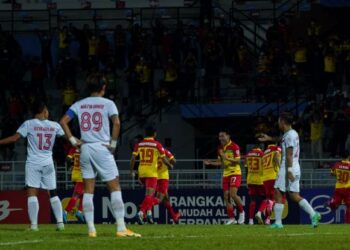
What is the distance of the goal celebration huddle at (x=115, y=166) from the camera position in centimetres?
1609

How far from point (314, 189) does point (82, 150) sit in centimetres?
1800

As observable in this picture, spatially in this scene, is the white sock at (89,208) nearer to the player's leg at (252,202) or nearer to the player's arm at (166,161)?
the player's arm at (166,161)

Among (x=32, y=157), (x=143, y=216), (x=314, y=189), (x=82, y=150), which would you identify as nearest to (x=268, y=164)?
(x=143, y=216)

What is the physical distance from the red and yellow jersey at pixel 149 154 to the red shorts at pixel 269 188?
2.93m

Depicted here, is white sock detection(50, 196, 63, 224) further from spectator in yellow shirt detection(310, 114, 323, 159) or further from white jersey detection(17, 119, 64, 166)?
spectator in yellow shirt detection(310, 114, 323, 159)

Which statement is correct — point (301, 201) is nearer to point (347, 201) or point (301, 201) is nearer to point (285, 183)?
point (285, 183)

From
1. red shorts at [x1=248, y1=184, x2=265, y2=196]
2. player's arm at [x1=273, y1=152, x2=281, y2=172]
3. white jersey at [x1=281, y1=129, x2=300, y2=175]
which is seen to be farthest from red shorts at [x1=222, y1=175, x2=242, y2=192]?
white jersey at [x1=281, y1=129, x2=300, y2=175]

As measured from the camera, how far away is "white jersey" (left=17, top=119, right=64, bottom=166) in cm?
1992

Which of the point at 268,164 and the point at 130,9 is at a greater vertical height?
the point at 130,9

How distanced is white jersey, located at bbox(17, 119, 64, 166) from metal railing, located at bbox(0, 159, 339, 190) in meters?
13.7

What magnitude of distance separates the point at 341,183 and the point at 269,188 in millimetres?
3317

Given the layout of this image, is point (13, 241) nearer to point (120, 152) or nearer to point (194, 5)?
point (120, 152)

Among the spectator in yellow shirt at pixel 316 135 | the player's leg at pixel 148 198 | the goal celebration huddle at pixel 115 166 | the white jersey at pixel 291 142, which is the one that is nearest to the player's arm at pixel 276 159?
the goal celebration huddle at pixel 115 166

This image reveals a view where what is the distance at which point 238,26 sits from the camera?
135 feet
